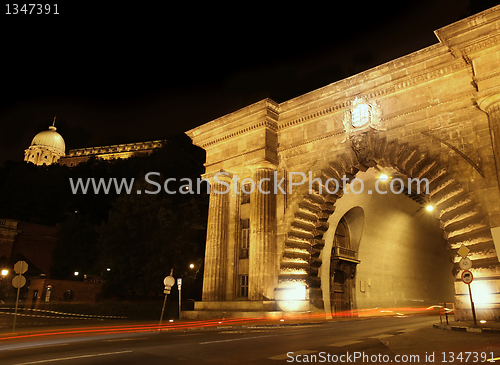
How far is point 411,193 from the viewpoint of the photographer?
69.0ft

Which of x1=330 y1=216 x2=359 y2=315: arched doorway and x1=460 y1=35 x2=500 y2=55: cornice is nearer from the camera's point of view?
x1=460 y1=35 x2=500 y2=55: cornice

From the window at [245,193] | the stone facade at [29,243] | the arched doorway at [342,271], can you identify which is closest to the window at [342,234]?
the arched doorway at [342,271]

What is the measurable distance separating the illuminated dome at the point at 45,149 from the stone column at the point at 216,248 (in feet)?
344

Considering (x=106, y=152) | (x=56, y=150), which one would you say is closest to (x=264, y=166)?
(x=56, y=150)

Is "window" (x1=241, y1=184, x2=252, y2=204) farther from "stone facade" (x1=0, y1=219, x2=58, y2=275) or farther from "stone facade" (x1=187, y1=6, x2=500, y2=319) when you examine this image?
"stone facade" (x1=0, y1=219, x2=58, y2=275)

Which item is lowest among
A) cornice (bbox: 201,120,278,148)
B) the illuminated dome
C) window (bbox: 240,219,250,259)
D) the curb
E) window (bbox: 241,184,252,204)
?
the curb

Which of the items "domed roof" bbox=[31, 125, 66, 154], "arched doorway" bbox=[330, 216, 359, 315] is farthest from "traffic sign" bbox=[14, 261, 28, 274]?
"domed roof" bbox=[31, 125, 66, 154]

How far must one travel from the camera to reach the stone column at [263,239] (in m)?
18.1

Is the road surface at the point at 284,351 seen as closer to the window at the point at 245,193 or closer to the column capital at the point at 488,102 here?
the column capital at the point at 488,102

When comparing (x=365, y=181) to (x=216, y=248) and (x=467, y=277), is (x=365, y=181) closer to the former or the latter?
(x=216, y=248)

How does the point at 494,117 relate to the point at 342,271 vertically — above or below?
above

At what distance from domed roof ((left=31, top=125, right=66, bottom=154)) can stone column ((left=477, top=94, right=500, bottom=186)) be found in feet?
387

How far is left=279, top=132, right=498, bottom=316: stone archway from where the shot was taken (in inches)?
526

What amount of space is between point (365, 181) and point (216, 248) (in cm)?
811
